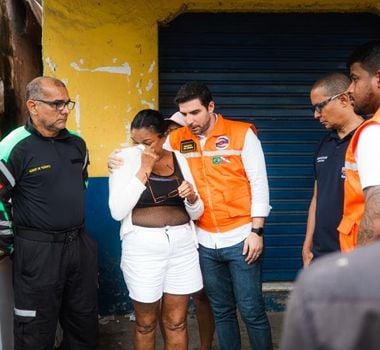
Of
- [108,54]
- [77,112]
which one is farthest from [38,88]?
[108,54]

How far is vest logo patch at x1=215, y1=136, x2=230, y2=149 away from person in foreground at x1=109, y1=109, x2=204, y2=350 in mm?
277

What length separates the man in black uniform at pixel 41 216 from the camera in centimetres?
323

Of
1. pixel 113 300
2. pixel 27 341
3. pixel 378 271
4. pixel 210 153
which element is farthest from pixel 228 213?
pixel 378 271

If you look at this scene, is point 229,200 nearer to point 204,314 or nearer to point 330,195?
point 330,195

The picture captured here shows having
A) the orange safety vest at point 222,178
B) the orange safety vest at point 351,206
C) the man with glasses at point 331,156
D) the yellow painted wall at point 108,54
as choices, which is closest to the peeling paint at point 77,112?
the yellow painted wall at point 108,54

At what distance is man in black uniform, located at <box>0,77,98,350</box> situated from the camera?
323 cm

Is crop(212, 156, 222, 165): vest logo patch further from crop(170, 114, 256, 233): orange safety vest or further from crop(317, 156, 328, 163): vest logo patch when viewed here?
crop(317, 156, 328, 163): vest logo patch

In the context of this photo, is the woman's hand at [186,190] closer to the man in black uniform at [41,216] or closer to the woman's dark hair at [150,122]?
the woman's dark hair at [150,122]

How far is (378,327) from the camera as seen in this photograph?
78cm

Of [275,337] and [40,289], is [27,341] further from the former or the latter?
[275,337]

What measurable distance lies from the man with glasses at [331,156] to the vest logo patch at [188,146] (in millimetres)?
860

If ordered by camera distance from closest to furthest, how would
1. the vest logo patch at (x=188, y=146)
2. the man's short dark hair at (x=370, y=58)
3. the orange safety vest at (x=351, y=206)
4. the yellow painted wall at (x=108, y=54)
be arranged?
1. the man's short dark hair at (x=370, y=58)
2. the orange safety vest at (x=351, y=206)
3. the vest logo patch at (x=188, y=146)
4. the yellow painted wall at (x=108, y=54)

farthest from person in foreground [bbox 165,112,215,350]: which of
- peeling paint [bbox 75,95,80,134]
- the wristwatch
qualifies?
peeling paint [bbox 75,95,80,134]

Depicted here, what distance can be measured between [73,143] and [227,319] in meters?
1.63
